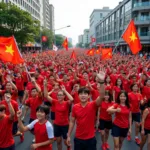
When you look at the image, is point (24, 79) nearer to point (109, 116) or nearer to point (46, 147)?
point (109, 116)

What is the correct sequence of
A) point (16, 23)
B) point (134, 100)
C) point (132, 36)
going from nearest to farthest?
point (134, 100)
point (132, 36)
point (16, 23)

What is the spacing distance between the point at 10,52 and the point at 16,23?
24.9 metres

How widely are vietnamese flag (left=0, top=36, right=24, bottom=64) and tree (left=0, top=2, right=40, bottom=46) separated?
23415 mm

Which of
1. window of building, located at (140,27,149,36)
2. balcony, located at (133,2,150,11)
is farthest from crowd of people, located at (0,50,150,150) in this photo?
window of building, located at (140,27,149,36)

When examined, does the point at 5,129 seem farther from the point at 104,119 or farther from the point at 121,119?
the point at 104,119

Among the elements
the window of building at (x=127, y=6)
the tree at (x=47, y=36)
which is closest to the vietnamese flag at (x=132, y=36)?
the window of building at (x=127, y=6)

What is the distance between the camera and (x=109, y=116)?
18.9 feet

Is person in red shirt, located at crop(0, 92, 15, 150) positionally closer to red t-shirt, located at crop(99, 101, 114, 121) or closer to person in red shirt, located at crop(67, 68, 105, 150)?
person in red shirt, located at crop(67, 68, 105, 150)

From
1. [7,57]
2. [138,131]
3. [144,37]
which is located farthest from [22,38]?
[138,131]

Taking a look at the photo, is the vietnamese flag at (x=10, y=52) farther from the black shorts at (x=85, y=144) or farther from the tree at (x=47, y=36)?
the tree at (x=47, y=36)

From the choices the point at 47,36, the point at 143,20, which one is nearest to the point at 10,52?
the point at 143,20

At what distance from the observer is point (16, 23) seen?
3058 cm

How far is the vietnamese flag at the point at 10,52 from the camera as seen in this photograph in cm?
697

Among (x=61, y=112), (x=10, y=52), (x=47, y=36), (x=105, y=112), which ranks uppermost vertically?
(x=47, y=36)
